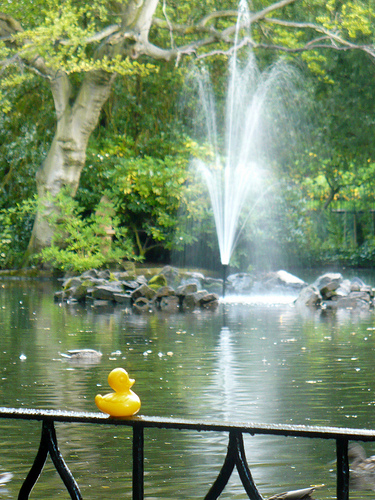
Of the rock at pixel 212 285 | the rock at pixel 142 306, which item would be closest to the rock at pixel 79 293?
the rock at pixel 142 306

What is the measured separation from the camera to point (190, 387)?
6.99 m

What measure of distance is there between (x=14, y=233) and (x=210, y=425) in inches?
953

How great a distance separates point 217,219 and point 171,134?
14.1ft

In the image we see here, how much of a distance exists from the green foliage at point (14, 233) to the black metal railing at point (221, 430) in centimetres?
2191

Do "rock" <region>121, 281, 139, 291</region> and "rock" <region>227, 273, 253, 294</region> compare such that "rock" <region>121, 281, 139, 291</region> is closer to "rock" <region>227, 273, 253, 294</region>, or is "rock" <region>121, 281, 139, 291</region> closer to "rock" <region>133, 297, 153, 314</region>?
"rock" <region>133, 297, 153, 314</region>

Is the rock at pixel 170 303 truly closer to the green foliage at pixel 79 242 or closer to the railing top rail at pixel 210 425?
the green foliage at pixel 79 242

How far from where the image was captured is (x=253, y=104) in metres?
25.8

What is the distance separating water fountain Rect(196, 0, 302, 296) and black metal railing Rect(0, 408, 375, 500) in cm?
2068

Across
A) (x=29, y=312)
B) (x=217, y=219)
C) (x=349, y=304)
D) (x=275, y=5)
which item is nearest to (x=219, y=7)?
(x=275, y=5)

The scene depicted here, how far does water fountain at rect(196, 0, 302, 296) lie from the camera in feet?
82.2

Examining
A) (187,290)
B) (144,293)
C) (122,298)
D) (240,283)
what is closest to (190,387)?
(187,290)

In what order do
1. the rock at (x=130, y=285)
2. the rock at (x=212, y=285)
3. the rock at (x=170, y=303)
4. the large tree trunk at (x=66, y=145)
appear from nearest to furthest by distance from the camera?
the rock at (x=170, y=303), the rock at (x=130, y=285), the rock at (x=212, y=285), the large tree trunk at (x=66, y=145)

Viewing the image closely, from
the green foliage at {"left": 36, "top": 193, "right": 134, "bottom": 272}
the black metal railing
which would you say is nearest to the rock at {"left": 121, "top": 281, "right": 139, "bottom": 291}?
the green foliage at {"left": 36, "top": 193, "right": 134, "bottom": 272}

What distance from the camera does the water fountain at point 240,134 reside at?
25.1 meters
